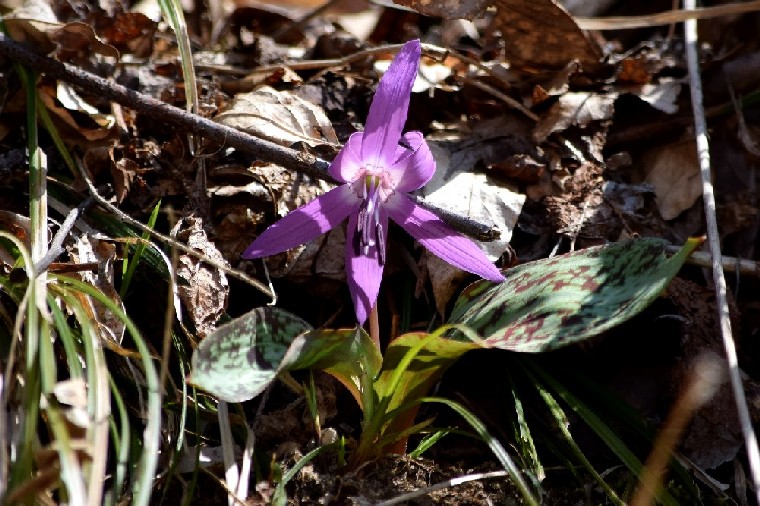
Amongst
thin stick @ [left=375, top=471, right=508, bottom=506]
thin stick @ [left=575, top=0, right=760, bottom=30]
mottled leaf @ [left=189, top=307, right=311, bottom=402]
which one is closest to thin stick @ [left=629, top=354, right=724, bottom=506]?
thin stick @ [left=375, top=471, right=508, bottom=506]

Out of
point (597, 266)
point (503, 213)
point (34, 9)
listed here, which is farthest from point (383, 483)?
point (34, 9)

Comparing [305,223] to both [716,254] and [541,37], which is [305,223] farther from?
[541,37]

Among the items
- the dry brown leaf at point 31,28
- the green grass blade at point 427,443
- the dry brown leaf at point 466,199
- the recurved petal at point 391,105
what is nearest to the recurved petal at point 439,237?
the recurved petal at point 391,105

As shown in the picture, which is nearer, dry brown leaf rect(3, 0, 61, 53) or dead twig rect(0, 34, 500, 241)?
dead twig rect(0, 34, 500, 241)

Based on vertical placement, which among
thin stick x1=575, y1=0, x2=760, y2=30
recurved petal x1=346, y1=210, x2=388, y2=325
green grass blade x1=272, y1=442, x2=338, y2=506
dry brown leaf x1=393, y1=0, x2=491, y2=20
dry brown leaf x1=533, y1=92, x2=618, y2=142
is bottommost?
green grass blade x1=272, y1=442, x2=338, y2=506

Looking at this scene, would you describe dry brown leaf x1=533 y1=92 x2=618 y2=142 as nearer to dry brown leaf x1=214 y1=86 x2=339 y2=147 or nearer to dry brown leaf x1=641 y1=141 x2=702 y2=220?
dry brown leaf x1=641 y1=141 x2=702 y2=220

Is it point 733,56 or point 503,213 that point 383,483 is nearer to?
point 503,213

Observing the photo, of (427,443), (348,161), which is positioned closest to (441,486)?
(427,443)
